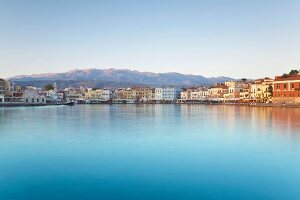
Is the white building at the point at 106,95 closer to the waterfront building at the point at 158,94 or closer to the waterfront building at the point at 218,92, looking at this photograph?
the waterfront building at the point at 158,94

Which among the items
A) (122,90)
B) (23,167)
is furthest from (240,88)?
(23,167)

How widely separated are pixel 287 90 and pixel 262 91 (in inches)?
691

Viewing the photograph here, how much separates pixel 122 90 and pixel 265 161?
4685 inches

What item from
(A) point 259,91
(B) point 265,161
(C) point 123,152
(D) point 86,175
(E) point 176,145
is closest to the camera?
(D) point 86,175

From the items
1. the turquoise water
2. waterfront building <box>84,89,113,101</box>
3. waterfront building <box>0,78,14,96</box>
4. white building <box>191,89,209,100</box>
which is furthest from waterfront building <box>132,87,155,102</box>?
the turquoise water

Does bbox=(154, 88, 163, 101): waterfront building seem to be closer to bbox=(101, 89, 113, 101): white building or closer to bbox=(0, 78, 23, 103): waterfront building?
bbox=(101, 89, 113, 101): white building

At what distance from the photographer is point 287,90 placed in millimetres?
59812

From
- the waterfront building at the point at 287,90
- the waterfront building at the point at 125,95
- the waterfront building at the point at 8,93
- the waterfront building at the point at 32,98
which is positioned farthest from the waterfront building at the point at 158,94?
the waterfront building at the point at 287,90

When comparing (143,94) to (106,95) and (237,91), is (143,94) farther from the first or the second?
(237,91)

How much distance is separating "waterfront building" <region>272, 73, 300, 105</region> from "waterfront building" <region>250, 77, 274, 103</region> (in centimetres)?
941

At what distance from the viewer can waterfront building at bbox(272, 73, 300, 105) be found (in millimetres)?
57812

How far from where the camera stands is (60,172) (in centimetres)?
1050

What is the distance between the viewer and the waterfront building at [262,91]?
73.1 metres

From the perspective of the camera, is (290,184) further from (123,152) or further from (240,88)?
(240,88)
